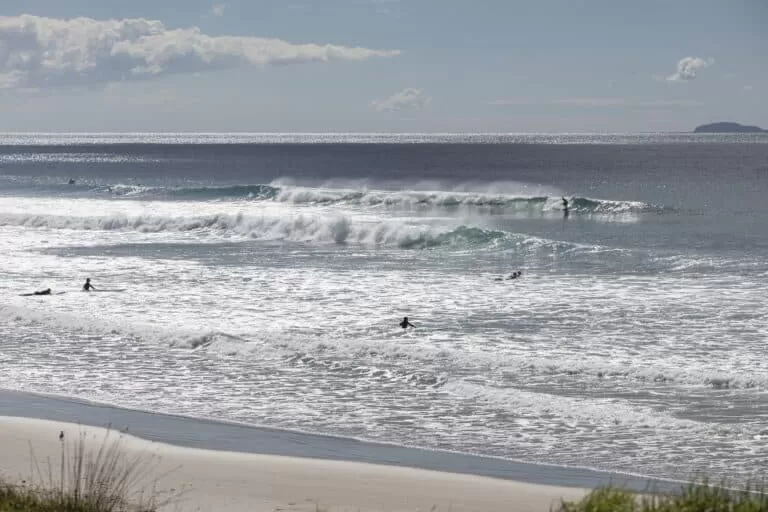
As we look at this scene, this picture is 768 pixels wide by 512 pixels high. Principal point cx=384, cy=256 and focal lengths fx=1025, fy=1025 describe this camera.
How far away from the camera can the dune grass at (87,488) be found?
7.48 m

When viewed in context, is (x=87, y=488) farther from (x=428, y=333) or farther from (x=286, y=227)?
(x=286, y=227)

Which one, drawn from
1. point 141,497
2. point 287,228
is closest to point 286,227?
point 287,228

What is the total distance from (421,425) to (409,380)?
255 cm

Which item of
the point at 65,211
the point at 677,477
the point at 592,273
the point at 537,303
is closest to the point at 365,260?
the point at 592,273

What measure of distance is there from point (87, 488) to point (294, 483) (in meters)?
2.28

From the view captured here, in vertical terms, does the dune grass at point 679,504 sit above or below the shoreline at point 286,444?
above

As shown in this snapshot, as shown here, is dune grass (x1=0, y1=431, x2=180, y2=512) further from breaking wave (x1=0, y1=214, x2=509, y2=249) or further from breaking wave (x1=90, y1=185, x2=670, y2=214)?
breaking wave (x1=90, y1=185, x2=670, y2=214)

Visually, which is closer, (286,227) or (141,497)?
(141,497)

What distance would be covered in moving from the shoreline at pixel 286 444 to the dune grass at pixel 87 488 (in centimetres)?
59

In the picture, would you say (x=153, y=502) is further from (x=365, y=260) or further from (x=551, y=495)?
(x=365, y=260)

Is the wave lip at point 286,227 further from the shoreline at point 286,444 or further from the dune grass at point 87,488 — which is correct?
the dune grass at point 87,488

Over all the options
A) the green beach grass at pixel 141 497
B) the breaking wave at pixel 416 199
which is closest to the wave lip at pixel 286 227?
the breaking wave at pixel 416 199

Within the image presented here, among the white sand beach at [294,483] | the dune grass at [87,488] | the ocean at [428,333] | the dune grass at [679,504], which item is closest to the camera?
the dune grass at [679,504]

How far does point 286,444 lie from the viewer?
12.0m
